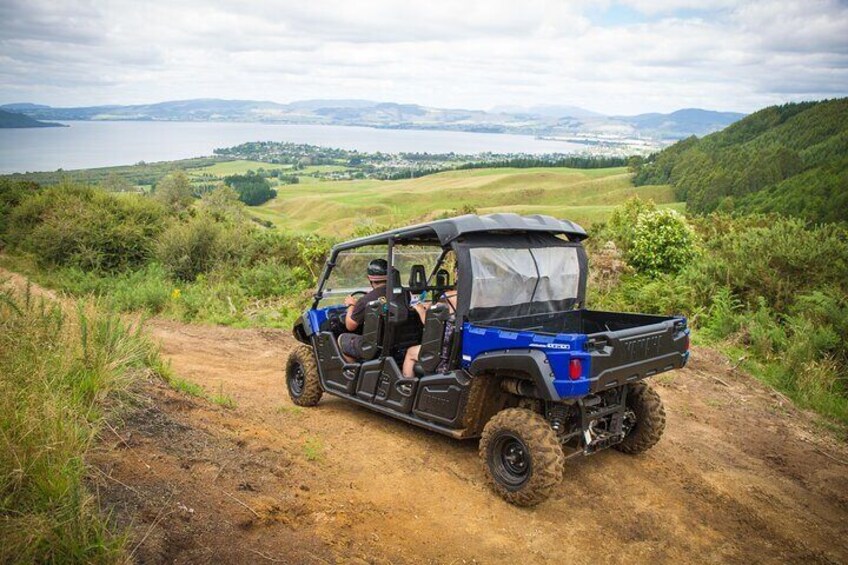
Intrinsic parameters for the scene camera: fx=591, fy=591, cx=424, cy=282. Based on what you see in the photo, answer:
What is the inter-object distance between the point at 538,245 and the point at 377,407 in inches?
92.7

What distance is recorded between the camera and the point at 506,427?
187 inches

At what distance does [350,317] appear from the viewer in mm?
6652

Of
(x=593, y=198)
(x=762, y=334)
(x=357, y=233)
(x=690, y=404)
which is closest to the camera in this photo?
(x=690, y=404)

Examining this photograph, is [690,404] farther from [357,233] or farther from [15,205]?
[15,205]

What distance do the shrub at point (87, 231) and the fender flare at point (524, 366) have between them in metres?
17.6

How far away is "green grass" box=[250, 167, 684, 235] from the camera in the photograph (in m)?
68.2

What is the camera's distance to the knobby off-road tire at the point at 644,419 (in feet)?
18.5

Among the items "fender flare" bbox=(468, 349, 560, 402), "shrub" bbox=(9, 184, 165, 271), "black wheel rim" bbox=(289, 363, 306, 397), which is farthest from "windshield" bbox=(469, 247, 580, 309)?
"shrub" bbox=(9, 184, 165, 271)

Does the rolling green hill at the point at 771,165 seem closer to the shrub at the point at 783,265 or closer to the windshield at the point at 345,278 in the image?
the shrub at the point at 783,265

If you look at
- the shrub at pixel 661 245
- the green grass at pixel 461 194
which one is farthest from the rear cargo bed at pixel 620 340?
the green grass at pixel 461 194

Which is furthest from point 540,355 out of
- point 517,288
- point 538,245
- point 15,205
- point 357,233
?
point 15,205

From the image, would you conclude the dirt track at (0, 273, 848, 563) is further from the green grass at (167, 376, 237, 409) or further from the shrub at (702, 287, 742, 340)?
the shrub at (702, 287, 742, 340)

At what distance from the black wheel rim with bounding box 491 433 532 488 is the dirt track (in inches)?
8.2

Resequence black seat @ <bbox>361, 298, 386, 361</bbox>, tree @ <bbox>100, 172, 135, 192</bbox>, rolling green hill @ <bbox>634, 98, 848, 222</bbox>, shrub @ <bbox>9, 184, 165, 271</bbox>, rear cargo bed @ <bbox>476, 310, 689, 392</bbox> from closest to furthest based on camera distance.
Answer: rear cargo bed @ <bbox>476, 310, 689, 392</bbox>, black seat @ <bbox>361, 298, 386, 361</bbox>, shrub @ <bbox>9, 184, 165, 271</bbox>, rolling green hill @ <bbox>634, 98, 848, 222</bbox>, tree @ <bbox>100, 172, 135, 192</bbox>
